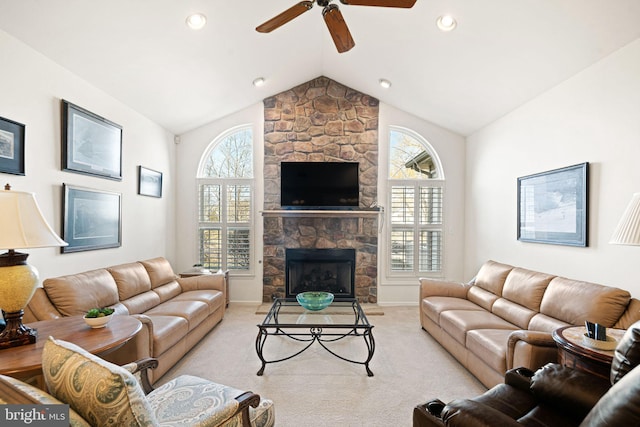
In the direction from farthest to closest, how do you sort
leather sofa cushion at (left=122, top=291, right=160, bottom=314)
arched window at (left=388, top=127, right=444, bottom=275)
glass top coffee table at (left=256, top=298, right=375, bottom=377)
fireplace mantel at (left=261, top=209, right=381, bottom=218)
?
arched window at (left=388, top=127, right=444, bottom=275)
fireplace mantel at (left=261, top=209, right=381, bottom=218)
leather sofa cushion at (left=122, top=291, right=160, bottom=314)
glass top coffee table at (left=256, top=298, right=375, bottom=377)

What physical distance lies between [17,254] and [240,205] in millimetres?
3559

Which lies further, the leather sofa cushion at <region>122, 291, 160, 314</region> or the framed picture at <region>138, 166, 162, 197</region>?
the framed picture at <region>138, 166, 162, 197</region>

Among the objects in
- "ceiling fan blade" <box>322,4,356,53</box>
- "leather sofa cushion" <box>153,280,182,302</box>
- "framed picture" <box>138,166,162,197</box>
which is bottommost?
"leather sofa cushion" <box>153,280,182,302</box>

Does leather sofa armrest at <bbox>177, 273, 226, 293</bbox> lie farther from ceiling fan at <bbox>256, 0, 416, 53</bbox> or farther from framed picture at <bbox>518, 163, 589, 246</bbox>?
framed picture at <bbox>518, 163, 589, 246</bbox>

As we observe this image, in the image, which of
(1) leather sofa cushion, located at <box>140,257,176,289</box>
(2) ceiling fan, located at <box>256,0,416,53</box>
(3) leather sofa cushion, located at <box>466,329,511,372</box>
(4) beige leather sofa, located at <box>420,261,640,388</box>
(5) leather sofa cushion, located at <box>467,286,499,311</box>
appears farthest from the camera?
(1) leather sofa cushion, located at <box>140,257,176,289</box>

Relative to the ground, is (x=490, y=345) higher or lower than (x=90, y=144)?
lower

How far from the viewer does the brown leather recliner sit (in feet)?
3.16

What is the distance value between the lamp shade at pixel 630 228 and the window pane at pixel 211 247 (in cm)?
489

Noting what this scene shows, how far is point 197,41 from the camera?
3244 mm

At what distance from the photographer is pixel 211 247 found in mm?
5289

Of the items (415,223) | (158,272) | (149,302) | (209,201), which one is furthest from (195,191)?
(415,223)

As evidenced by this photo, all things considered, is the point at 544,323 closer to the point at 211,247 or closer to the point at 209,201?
the point at 211,247

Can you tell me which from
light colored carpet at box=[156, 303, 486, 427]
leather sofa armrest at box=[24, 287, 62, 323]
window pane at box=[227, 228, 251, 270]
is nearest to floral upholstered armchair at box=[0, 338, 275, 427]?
light colored carpet at box=[156, 303, 486, 427]

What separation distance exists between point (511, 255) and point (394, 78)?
9.31 ft
